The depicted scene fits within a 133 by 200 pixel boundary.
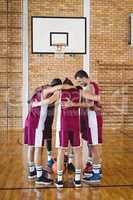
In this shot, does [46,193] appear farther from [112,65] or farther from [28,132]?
[112,65]

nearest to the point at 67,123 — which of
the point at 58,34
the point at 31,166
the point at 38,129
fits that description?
the point at 38,129

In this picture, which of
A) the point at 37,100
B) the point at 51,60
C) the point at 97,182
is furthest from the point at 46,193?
the point at 51,60

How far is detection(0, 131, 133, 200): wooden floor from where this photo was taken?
418cm

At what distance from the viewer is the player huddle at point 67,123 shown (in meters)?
4.45

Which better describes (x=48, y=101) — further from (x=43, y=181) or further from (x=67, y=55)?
(x=67, y=55)

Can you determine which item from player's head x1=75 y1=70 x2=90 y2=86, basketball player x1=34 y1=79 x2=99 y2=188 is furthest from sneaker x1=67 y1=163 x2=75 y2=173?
player's head x1=75 y1=70 x2=90 y2=86

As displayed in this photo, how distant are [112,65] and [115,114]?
1.36 metres

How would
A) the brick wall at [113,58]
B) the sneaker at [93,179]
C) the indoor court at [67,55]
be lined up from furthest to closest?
the brick wall at [113,58]
the indoor court at [67,55]
the sneaker at [93,179]

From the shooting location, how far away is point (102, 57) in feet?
33.7

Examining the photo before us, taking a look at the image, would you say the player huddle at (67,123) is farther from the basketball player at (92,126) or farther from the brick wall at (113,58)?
the brick wall at (113,58)

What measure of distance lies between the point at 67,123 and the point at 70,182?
83 centimetres

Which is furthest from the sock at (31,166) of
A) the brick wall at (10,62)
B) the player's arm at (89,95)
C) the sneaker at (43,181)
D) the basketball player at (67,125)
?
the brick wall at (10,62)

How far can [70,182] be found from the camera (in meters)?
4.74

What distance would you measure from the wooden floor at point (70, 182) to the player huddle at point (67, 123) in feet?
0.59
